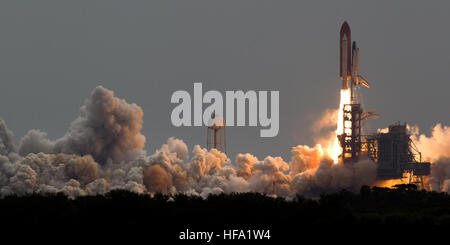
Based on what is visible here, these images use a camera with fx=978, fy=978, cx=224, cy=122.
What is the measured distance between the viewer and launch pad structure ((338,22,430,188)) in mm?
115438

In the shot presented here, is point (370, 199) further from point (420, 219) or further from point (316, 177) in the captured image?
point (420, 219)

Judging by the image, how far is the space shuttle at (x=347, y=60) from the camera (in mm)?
120062

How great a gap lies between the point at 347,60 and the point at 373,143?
1088cm

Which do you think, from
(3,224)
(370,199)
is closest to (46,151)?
(370,199)

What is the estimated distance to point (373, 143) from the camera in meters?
117

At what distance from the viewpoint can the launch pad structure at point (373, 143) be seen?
115438mm

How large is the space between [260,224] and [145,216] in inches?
329

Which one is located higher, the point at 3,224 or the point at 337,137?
the point at 337,137

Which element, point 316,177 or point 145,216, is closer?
point 145,216

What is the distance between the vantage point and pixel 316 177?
4432 inches

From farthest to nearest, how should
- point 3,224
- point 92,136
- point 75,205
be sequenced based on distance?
1. point 92,136
2. point 75,205
3. point 3,224

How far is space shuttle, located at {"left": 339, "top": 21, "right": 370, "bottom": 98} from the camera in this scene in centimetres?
12006

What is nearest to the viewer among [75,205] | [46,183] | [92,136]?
[75,205]

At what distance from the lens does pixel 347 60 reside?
394ft
